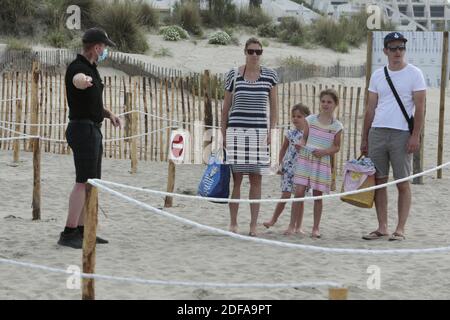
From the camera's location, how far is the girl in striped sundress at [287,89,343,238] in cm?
696

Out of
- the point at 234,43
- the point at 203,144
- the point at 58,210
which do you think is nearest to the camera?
the point at 58,210

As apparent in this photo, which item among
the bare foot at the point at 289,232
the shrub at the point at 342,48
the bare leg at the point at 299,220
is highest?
the shrub at the point at 342,48

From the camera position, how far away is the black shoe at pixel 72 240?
6.45 m

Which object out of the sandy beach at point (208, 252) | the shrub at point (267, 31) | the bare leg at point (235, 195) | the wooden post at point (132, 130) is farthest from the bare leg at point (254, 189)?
the shrub at point (267, 31)

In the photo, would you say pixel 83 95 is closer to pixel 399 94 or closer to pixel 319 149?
pixel 319 149

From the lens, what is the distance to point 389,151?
22.7 feet

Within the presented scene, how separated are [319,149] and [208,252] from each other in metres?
1.16

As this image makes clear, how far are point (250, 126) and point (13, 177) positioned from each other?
4231mm

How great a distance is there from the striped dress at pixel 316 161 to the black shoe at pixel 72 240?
64.6 inches

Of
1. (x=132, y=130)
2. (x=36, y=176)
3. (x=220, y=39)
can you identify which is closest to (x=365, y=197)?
Result: (x=36, y=176)

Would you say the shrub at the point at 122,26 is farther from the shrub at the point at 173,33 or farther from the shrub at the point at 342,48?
the shrub at the point at 342,48

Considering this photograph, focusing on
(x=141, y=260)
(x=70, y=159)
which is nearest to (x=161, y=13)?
(x=70, y=159)
